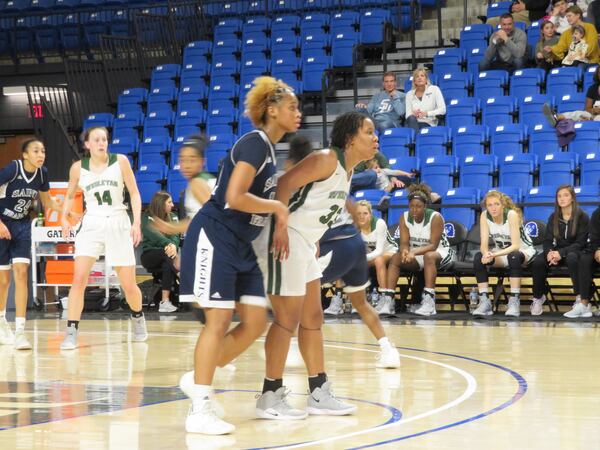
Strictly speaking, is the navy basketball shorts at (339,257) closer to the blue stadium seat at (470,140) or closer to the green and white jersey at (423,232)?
the green and white jersey at (423,232)

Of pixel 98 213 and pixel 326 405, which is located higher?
pixel 98 213

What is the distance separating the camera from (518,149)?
12.7 meters

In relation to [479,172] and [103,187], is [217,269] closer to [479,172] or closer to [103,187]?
[103,187]

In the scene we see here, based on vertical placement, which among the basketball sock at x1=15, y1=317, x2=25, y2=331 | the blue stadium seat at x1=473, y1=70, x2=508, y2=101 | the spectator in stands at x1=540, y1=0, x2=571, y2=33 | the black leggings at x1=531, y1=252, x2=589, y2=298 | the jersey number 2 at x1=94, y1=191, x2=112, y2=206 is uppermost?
the spectator in stands at x1=540, y1=0, x2=571, y2=33

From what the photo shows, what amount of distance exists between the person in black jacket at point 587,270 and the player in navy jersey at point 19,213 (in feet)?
18.2

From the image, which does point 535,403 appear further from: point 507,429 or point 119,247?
point 119,247

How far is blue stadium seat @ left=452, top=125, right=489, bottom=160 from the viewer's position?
42.5 ft

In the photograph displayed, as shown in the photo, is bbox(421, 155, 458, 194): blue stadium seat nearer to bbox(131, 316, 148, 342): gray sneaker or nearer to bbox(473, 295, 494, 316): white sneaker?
bbox(473, 295, 494, 316): white sneaker

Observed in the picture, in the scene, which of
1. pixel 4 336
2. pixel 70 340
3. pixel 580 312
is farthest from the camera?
pixel 580 312

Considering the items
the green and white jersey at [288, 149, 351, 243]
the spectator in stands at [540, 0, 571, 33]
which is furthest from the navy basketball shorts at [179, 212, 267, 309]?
the spectator in stands at [540, 0, 571, 33]

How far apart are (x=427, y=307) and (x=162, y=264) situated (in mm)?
3371

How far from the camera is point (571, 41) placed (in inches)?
547

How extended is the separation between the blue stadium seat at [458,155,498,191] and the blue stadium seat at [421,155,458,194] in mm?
161

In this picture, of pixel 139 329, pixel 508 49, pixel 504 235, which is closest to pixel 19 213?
pixel 139 329
